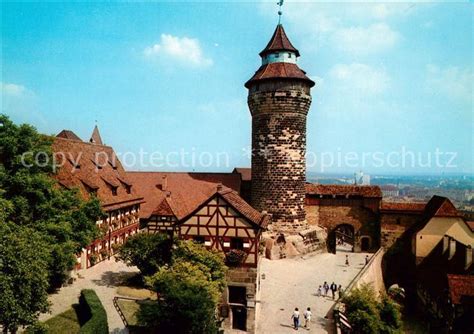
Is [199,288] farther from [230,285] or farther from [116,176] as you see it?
[116,176]

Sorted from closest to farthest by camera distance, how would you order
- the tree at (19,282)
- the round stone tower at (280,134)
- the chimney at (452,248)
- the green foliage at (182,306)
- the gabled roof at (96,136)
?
the tree at (19,282), the green foliage at (182,306), the chimney at (452,248), the round stone tower at (280,134), the gabled roof at (96,136)

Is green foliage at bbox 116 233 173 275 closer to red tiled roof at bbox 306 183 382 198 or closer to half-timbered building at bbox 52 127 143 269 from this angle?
half-timbered building at bbox 52 127 143 269

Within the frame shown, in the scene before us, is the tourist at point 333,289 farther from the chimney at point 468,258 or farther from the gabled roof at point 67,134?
the gabled roof at point 67,134

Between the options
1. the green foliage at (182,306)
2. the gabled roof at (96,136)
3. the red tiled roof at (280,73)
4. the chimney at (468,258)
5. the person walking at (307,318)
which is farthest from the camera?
the gabled roof at (96,136)

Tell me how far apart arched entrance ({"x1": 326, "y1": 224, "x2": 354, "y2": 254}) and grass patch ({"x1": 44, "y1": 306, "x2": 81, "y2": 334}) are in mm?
23321

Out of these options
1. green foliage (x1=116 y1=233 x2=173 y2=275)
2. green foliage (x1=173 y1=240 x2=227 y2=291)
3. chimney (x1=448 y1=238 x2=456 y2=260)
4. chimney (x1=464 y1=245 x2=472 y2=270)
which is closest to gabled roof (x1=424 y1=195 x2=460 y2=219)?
chimney (x1=448 y1=238 x2=456 y2=260)

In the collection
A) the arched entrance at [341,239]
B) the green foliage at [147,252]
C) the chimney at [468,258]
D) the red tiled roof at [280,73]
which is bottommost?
the arched entrance at [341,239]

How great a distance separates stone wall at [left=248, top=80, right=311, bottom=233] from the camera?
31453mm

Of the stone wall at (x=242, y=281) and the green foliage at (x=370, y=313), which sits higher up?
the stone wall at (x=242, y=281)

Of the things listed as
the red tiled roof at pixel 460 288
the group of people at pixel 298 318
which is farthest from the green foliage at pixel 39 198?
the red tiled roof at pixel 460 288

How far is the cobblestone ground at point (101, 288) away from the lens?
1778 centimetres

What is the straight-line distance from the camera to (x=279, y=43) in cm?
3247

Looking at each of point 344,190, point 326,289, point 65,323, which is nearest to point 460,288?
point 326,289

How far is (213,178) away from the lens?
124 feet
